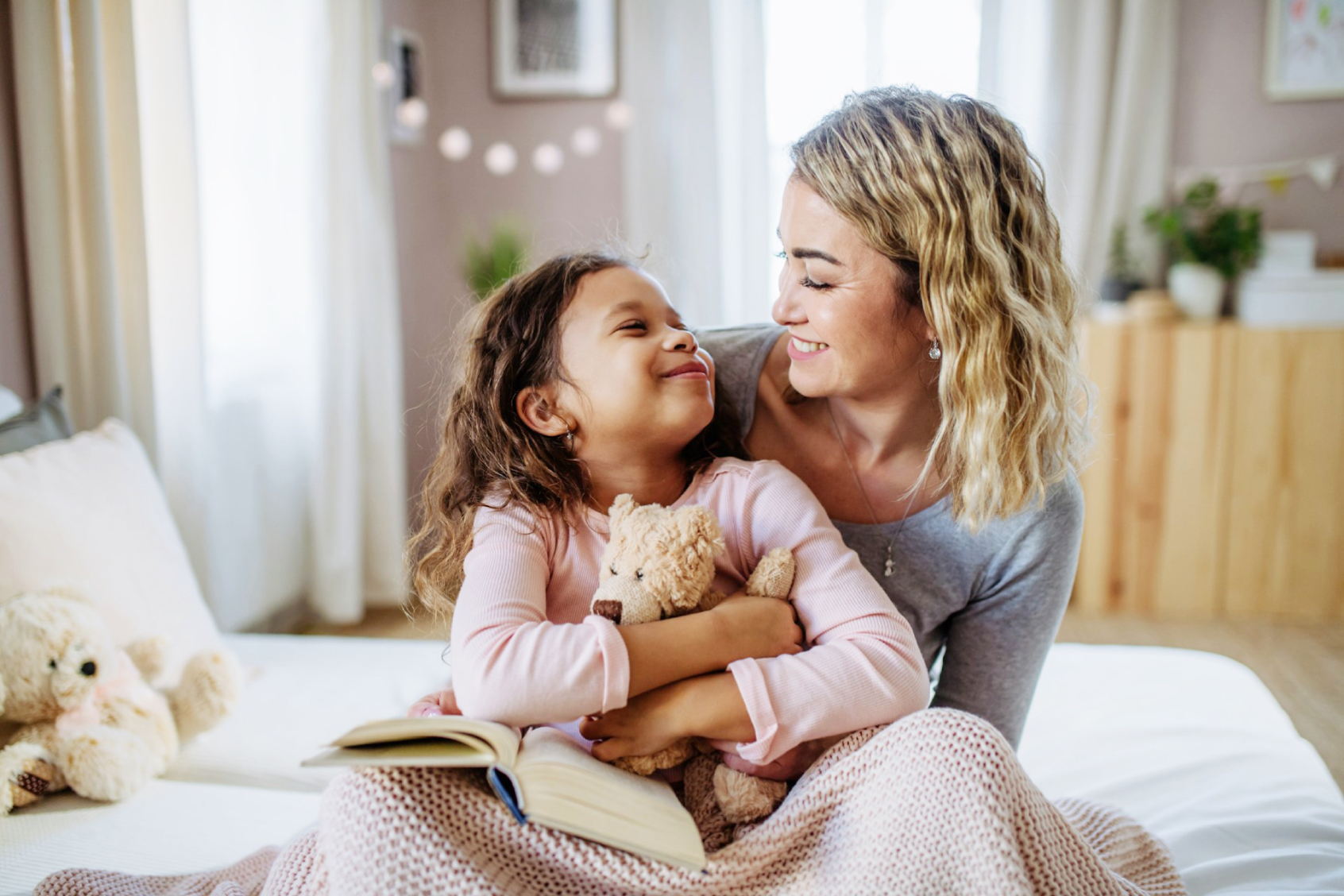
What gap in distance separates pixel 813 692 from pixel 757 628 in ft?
0.30

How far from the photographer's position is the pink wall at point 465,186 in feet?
12.1

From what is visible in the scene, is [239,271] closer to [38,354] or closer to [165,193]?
[165,193]

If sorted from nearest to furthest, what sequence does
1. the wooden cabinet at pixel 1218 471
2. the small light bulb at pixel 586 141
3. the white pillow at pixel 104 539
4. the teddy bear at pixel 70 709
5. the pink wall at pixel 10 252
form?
the teddy bear at pixel 70 709
the white pillow at pixel 104 539
the pink wall at pixel 10 252
the wooden cabinet at pixel 1218 471
the small light bulb at pixel 586 141

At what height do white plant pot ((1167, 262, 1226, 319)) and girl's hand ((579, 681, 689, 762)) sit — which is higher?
white plant pot ((1167, 262, 1226, 319))

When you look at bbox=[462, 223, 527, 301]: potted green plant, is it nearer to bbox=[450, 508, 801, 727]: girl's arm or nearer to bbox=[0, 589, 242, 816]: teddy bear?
bbox=[0, 589, 242, 816]: teddy bear

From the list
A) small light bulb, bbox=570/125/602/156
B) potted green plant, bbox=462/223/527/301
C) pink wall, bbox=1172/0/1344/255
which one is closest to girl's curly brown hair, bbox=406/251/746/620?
potted green plant, bbox=462/223/527/301

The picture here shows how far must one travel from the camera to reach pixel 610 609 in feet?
3.36

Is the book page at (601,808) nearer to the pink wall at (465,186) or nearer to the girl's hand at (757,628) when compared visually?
the girl's hand at (757,628)

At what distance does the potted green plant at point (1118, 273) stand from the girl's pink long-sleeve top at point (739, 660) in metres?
2.51

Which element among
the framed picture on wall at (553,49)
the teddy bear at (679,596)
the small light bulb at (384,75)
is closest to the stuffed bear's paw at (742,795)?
the teddy bear at (679,596)

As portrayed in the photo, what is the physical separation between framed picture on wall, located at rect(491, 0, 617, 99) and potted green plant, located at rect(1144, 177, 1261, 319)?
192cm

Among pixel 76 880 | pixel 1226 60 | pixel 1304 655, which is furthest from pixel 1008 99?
pixel 76 880

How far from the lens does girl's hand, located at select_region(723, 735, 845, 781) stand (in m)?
1.02

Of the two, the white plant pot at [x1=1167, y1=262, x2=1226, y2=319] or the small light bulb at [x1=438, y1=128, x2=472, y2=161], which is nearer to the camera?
the white plant pot at [x1=1167, y1=262, x2=1226, y2=319]
